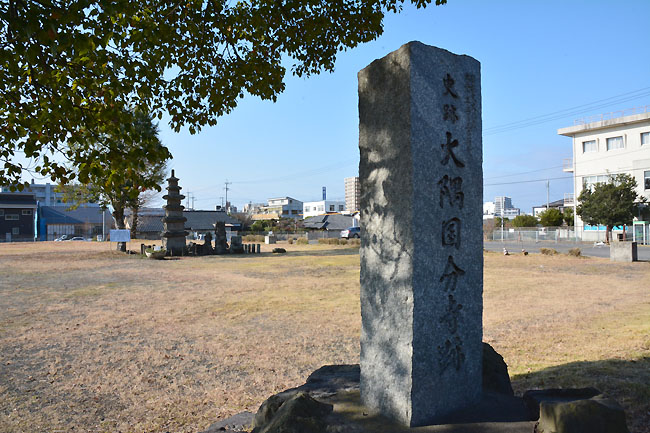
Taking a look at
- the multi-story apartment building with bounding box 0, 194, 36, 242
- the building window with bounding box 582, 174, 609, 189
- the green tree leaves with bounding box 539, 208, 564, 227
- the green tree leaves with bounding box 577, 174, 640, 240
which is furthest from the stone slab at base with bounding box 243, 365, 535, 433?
the multi-story apartment building with bounding box 0, 194, 36, 242

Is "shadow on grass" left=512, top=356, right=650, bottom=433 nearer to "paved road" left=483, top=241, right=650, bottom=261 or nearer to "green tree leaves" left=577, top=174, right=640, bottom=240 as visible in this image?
"paved road" left=483, top=241, right=650, bottom=261

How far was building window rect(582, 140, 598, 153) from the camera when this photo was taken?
3988 centimetres

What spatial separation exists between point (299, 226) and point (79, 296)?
177ft

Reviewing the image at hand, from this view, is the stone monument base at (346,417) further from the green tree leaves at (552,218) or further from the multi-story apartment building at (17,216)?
the multi-story apartment building at (17,216)

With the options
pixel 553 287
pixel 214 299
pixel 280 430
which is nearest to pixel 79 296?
pixel 214 299

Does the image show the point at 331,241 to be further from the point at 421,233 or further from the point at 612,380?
the point at 421,233

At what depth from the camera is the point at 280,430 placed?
2977 millimetres

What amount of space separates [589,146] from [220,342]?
43.4 meters

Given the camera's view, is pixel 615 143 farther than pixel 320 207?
No

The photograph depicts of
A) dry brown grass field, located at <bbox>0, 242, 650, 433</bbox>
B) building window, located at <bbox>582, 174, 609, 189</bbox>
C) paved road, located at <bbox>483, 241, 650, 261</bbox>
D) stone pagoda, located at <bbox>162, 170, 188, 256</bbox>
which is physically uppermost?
building window, located at <bbox>582, 174, 609, 189</bbox>

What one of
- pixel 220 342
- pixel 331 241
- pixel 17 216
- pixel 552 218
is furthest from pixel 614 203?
pixel 17 216

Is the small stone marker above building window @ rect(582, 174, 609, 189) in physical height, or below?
below

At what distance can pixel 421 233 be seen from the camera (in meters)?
3.32

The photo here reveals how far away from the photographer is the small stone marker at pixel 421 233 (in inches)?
131
